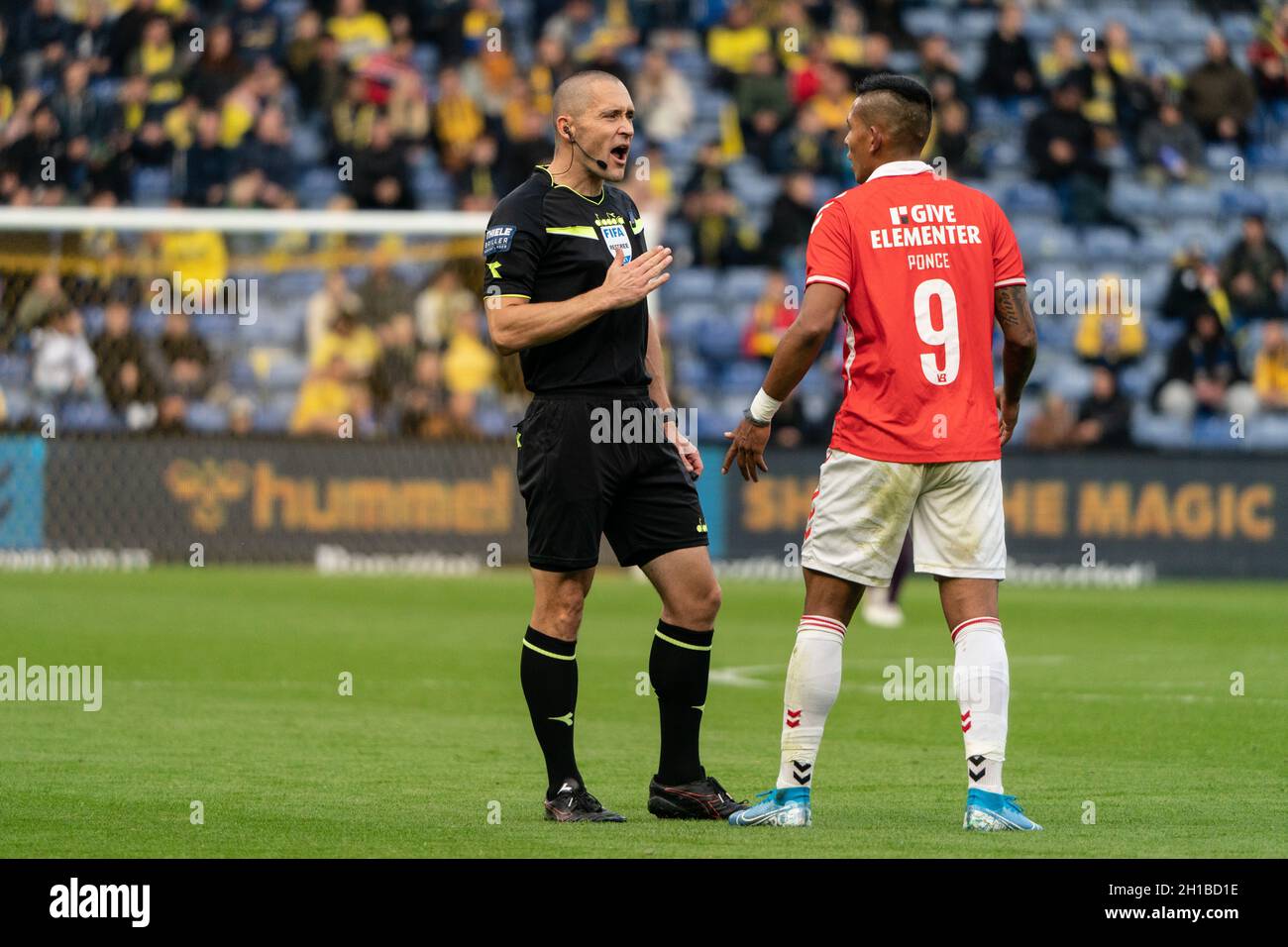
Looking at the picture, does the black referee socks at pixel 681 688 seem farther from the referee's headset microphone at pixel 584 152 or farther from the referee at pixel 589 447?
the referee's headset microphone at pixel 584 152

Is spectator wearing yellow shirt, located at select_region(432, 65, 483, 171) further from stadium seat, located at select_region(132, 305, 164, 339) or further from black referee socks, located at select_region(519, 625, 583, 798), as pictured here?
black referee socks, located at select_region(519, 625, 583, 798)

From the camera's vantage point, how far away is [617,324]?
22.7ft

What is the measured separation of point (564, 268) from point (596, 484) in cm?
69

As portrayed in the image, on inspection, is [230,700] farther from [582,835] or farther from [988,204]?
[988,204]

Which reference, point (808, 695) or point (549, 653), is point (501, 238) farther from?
point (808, 695)

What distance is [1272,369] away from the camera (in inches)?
860

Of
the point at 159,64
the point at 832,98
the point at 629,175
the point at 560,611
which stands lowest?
the point at 560,611

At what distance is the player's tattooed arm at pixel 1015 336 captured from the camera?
6574 mm

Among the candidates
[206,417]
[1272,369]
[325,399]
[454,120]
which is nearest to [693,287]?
[454,120]

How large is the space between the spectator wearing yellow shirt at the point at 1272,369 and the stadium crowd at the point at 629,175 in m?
0.03

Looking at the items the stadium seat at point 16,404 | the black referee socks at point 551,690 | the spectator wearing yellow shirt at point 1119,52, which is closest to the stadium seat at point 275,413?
the stadium seat at point 16,404
